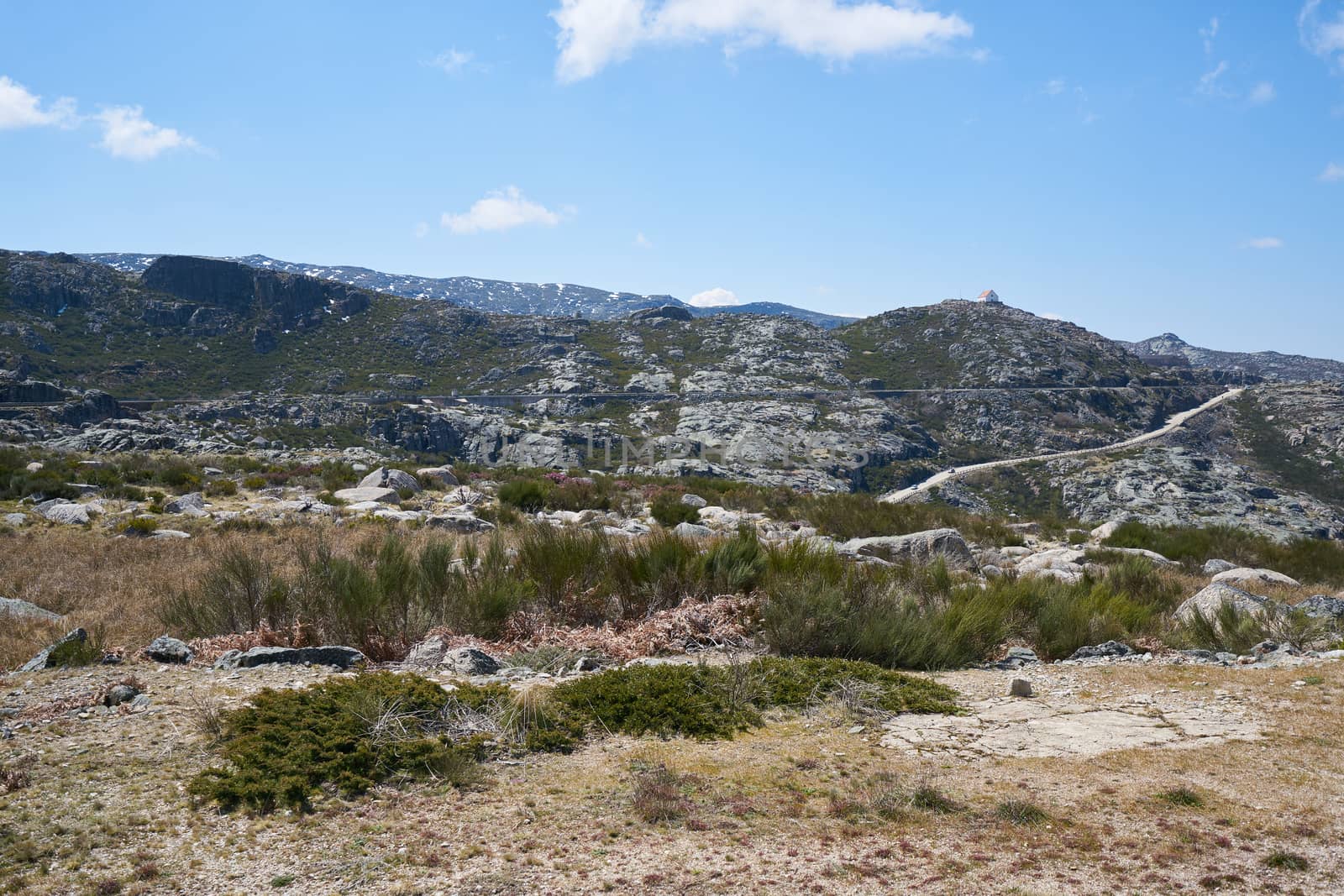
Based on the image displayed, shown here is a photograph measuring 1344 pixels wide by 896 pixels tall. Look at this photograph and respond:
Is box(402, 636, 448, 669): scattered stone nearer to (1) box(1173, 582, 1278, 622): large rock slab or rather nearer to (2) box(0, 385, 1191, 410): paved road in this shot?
(1) box(1173, 582, 1278, 622): large rock slab

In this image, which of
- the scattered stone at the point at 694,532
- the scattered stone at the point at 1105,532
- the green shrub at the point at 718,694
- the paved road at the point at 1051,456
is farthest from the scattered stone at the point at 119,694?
the paved road at the point at 1051,456

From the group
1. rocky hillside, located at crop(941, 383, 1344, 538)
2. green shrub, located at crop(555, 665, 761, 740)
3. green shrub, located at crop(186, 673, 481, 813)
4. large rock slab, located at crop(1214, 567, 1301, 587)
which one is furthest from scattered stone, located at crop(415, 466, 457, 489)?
rocky hillside, located at crop(941, 383, 1344, 538)

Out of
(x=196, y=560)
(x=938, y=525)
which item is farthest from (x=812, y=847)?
(x=938, y=525)

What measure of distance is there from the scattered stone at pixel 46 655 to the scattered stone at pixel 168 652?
500mm

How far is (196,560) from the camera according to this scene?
1014 cm

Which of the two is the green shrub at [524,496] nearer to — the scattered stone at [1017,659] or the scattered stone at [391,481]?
the scattered stone at [391,481]

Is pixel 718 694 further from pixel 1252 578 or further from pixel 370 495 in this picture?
pixel 370 495

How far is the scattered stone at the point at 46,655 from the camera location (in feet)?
19.9

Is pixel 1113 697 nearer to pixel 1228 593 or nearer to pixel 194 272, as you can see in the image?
pixel 1228 593

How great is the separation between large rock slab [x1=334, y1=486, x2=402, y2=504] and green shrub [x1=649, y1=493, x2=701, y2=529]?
604 centimetres

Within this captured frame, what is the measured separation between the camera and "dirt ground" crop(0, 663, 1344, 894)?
3340mm

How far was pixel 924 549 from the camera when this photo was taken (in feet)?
42.2

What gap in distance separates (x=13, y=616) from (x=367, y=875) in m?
6.56

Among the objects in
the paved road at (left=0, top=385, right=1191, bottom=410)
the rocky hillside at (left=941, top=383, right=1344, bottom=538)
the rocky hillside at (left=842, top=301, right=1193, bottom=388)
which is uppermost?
the rocky hillside at (left=842, top=301, right=1193, bottom=388)
